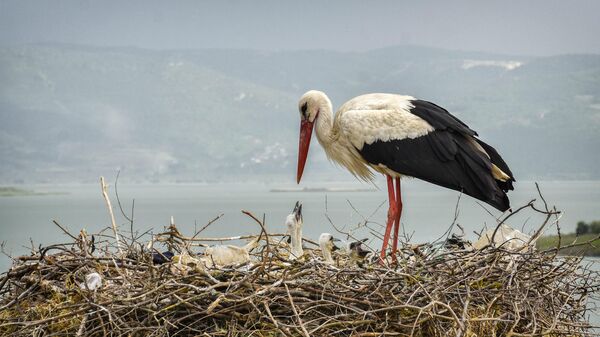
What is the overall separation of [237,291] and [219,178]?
194711 mm

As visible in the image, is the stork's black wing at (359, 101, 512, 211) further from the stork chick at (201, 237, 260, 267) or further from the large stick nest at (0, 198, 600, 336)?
the stork chick at (201, 237, 260, 267)

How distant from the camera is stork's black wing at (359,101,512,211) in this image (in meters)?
7.57

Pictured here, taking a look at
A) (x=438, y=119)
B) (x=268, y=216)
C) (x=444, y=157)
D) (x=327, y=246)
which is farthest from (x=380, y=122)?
(x=268, y=216)

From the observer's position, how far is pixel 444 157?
775 centimetres

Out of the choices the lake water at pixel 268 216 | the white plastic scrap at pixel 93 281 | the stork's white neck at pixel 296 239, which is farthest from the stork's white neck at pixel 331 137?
the white plastic scrap at pixel 93 281

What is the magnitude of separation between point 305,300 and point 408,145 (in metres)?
2.42

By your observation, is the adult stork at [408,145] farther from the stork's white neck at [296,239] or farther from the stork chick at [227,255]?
the stork chick at [227,255]

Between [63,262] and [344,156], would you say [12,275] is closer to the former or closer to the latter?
[63,262]

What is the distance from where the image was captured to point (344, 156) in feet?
27.2

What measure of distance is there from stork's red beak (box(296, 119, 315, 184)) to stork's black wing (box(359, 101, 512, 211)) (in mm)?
632

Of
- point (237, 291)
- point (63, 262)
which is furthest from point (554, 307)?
point (63, 262)

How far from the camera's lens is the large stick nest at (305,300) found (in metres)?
5.73

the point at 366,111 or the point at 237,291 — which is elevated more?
the point at 366,111

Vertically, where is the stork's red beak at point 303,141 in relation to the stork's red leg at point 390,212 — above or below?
above
